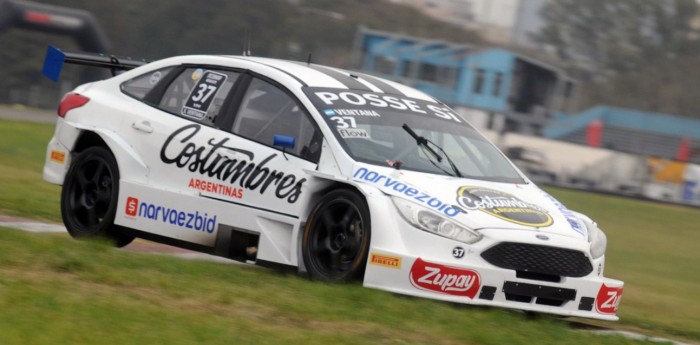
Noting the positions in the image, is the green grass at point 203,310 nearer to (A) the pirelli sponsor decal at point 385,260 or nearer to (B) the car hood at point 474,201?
(A) the pirelli sponsor decal at point 385,260

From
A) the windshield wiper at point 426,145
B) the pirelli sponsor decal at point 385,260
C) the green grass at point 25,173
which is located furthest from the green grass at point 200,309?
the green grass at point 25,173

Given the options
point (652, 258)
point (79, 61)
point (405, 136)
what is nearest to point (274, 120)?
point (405, 136)

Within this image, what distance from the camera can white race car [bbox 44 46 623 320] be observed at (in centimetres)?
668

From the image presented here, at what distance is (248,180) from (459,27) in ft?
214

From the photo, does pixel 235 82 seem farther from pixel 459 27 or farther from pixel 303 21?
pixel 303 21

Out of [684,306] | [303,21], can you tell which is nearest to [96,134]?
[684,306]

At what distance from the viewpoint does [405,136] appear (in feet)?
25.1

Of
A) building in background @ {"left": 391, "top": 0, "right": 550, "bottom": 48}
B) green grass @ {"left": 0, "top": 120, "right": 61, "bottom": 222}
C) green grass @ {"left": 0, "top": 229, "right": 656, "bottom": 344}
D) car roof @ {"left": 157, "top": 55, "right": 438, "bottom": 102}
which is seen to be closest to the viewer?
green grass @ {"left": 0, "top": 229, "right": 656, "bottom": 344}

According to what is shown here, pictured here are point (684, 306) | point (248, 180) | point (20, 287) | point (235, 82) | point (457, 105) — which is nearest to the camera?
point (20, 287)

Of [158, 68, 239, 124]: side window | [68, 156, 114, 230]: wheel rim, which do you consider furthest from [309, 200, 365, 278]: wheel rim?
[68, 156, 114, 230]: wheel rim

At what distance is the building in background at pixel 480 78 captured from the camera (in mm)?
51688

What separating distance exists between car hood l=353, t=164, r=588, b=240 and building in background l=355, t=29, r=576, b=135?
43026 mm

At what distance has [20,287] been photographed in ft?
18.0

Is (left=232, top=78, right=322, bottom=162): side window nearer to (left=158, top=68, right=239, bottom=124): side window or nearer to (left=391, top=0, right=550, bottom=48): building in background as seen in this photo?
(left=158, top=68, right=239, bottom=124): side window
